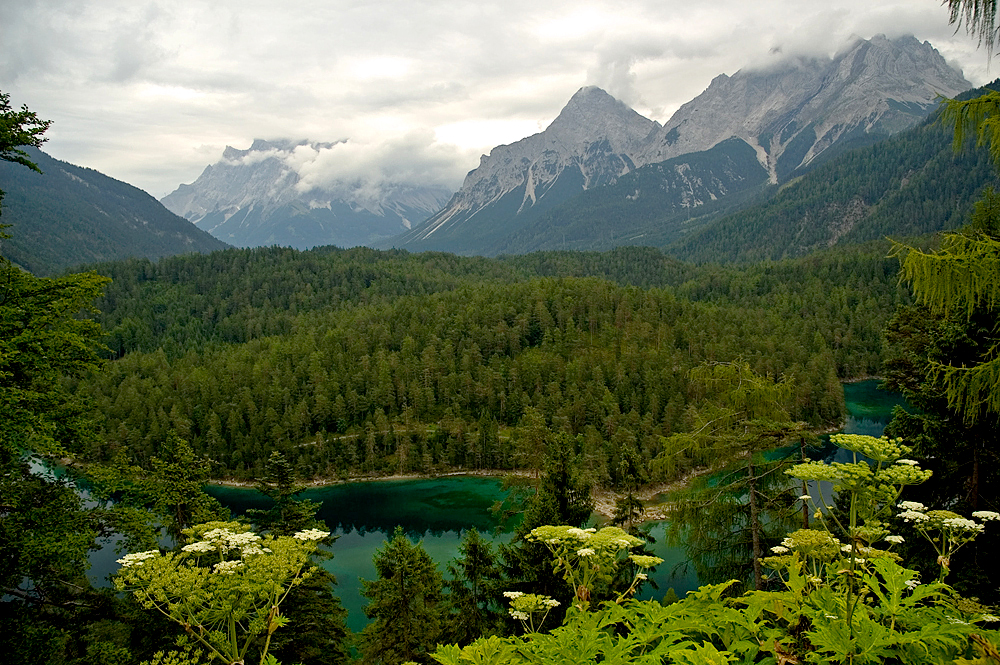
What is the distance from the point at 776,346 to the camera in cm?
8744

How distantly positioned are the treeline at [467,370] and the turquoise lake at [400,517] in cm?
424

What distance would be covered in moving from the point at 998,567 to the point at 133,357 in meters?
111

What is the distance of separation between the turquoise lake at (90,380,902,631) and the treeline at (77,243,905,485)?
13.9 feet

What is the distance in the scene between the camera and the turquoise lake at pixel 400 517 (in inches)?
1626

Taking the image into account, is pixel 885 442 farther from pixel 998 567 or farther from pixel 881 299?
pixel 881 299

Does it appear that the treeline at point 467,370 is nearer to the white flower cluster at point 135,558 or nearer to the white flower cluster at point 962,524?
the white flower cluster at point 962,524

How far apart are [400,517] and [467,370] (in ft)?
93.9

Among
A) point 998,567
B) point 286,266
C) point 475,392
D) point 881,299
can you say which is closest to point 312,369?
point 475,392

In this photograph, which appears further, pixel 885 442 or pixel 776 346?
pixel 776 346

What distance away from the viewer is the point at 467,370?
80688 mm

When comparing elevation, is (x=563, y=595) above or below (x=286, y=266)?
below

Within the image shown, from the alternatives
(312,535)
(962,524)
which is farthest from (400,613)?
(962,524)

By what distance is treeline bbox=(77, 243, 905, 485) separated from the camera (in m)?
68.2

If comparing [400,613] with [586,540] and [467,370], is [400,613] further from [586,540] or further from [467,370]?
[467,370]
